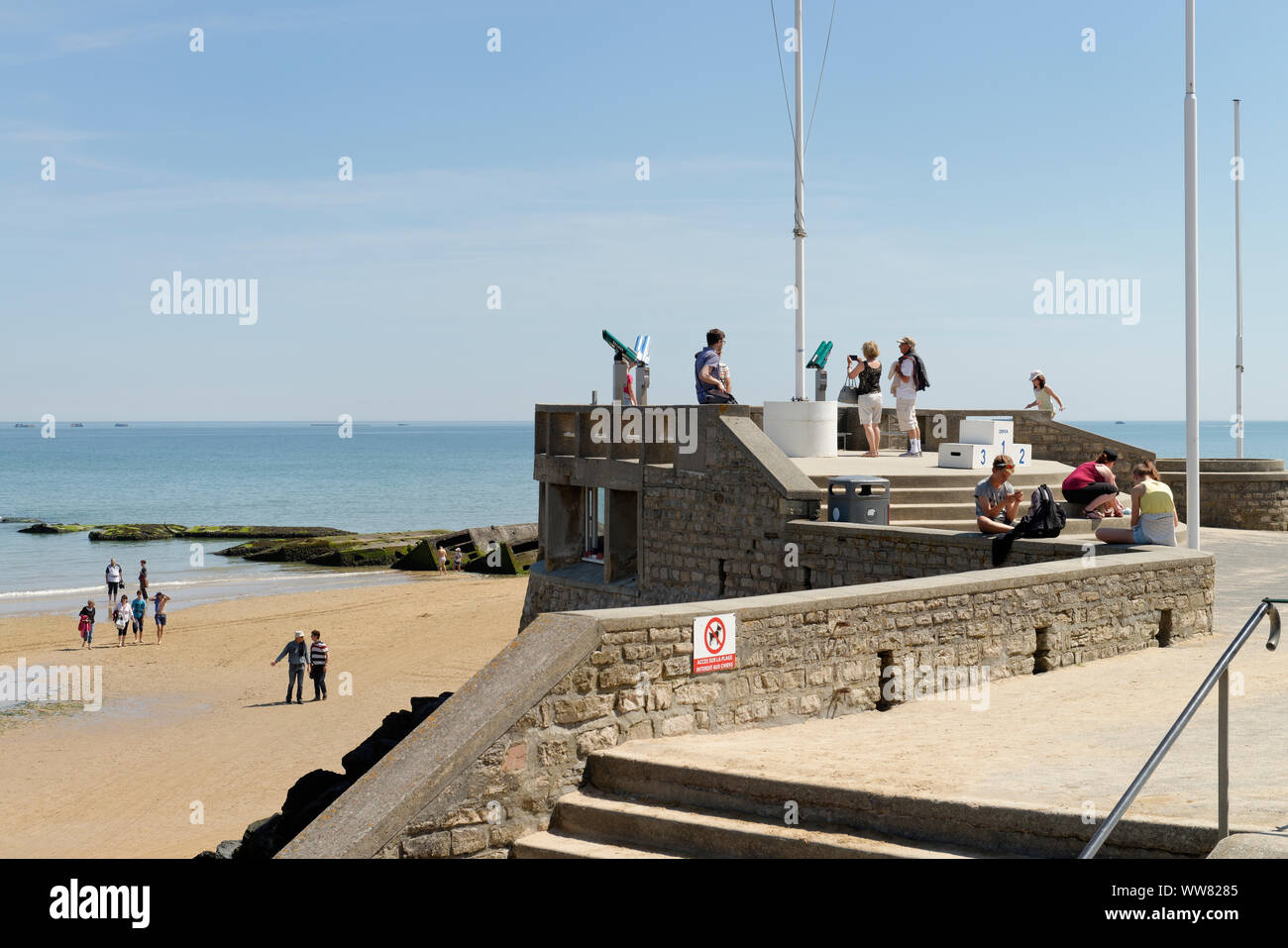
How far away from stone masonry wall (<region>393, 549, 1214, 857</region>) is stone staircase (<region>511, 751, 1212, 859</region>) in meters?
0.29

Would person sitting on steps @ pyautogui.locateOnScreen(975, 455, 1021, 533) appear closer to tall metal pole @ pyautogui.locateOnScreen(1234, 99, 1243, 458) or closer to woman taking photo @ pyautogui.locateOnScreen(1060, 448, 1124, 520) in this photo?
woman taking photo @ pyautogui.locateOnScreen(1060, 448, 1124, 520)

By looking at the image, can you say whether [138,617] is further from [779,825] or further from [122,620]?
[779,825]

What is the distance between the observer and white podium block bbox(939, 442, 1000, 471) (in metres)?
19.2

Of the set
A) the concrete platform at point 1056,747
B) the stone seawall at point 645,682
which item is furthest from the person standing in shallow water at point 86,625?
the concrete platform at point 1056,747

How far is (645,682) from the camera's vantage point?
8055 mm

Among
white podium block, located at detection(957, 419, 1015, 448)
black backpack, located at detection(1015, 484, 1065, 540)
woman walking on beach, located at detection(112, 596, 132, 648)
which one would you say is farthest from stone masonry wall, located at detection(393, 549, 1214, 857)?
woman walking on beach, located at detection(112, 596, 132, 648)

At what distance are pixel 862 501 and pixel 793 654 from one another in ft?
22.0

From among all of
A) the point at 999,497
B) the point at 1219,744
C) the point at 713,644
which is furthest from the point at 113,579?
the point at 1219,744

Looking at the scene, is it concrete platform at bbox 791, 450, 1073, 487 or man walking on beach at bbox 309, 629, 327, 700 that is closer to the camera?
concrete platform at bbox 791, 450, 1073, 487

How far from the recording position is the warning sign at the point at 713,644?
830cm

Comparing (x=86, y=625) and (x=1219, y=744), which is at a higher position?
(x=1219, y=744)
